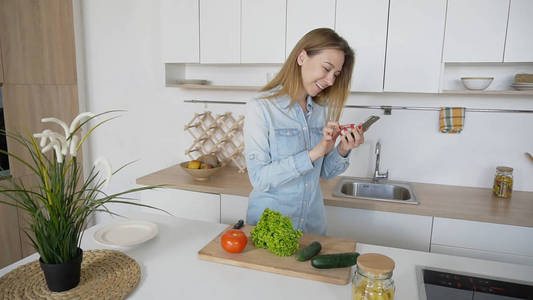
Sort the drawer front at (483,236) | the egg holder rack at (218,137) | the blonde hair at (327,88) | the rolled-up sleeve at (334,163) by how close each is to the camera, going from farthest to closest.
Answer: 1. the egg holder rack at (218,137)
2. the drawer front at (483,236)
3. the rolled-up sleeve at (334,163)
4. the blonde hair at (327,88)

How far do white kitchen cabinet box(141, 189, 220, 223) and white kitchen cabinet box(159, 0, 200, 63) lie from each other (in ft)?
2.97

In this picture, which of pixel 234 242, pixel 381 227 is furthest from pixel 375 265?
pixel 381 227

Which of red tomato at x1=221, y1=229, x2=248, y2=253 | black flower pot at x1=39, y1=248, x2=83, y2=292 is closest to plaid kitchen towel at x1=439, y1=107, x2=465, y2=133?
red tomato at x1=221, y1=229, x2=248, y2=253

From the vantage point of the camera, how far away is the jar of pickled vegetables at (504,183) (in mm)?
2135

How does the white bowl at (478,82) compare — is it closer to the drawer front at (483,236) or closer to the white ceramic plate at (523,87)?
the white ceramic plate at (523,87)

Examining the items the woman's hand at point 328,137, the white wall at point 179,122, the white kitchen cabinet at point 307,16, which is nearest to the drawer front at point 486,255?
the white wall at point 179,122

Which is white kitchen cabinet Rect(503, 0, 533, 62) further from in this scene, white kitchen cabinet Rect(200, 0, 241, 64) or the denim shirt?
white kitchen cabinet Rect(200, 0, 241, 64)

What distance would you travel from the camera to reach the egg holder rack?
2723 millimetres

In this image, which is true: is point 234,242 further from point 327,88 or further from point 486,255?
point 486,255

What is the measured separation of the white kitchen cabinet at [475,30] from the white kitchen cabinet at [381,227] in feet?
3.04

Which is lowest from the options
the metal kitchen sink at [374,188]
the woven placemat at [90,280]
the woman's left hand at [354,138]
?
the metal kitchen sink at [374,188]

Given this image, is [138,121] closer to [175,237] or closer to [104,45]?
[104,45]

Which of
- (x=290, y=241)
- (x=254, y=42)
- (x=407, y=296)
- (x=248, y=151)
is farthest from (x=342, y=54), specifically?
(x=254, y=42)

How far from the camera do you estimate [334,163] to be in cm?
161
